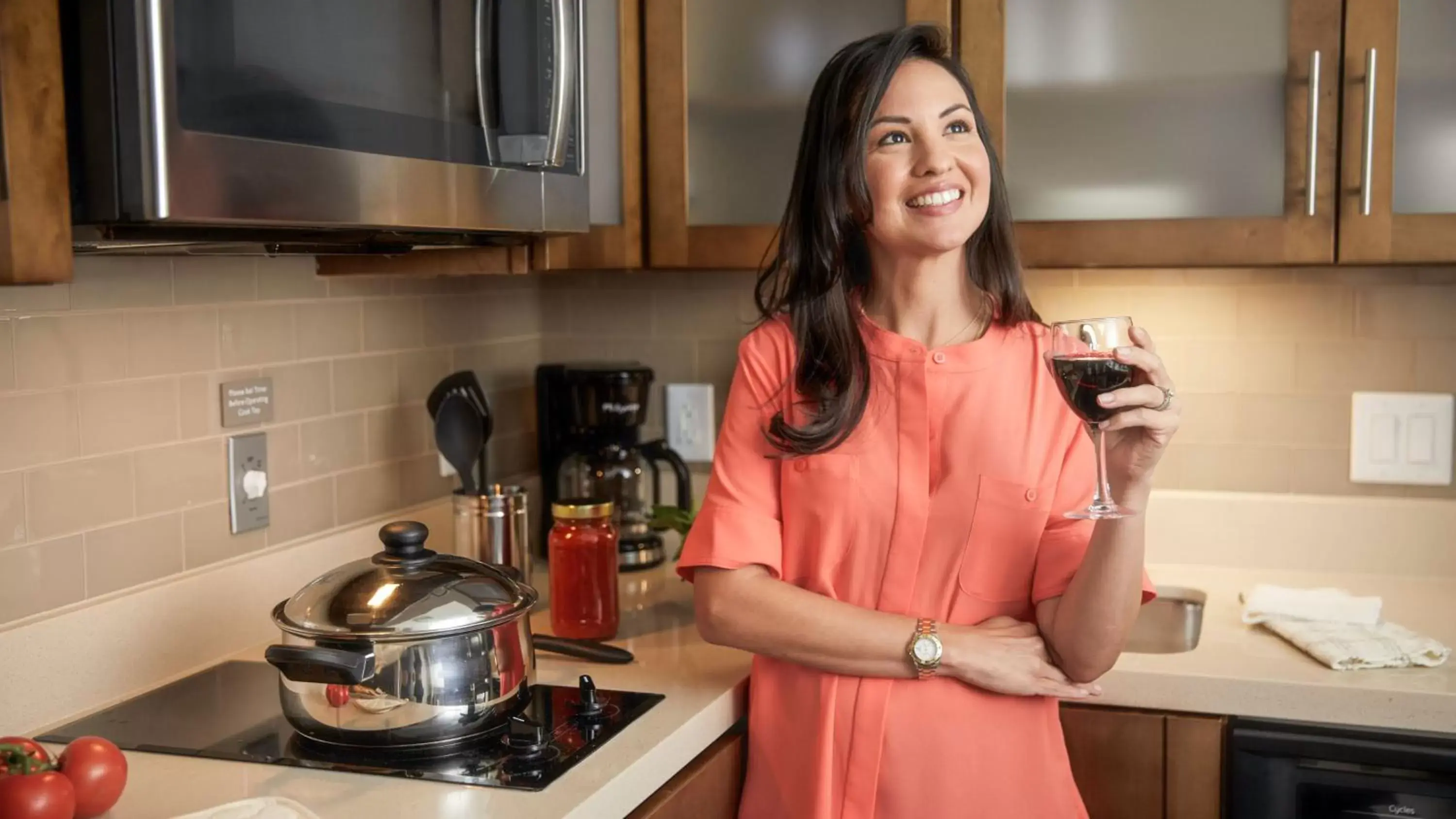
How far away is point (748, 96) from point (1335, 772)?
1.27 metres

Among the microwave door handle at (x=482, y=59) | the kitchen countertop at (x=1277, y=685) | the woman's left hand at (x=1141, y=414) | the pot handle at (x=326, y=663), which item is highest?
the microwave door handle at (x=482, y=59)

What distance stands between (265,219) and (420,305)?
3.45 feet

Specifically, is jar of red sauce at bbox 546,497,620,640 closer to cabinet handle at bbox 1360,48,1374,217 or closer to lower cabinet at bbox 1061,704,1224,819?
lower cabinet at bbox 1061,704,1224,819

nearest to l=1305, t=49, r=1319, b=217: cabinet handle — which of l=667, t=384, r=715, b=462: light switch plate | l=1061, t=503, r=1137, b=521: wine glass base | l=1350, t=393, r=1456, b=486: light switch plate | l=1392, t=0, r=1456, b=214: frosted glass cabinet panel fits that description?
l=1392, t=0, r=1456, b=214: frosted glass cabinet panel

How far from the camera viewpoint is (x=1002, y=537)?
1688 mm

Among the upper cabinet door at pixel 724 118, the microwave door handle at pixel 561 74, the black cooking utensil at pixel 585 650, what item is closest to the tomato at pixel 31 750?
the black cooking utensil at pixel 585 650

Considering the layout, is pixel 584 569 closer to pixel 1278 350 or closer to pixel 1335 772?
pixel 1335 772

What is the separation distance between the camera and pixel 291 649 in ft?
4.74

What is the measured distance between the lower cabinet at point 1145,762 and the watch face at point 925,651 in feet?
1.12

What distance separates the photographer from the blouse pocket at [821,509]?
171 centimetres

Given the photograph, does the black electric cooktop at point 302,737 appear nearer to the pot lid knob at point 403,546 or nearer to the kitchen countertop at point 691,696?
the kitchen countertop at point 691,696

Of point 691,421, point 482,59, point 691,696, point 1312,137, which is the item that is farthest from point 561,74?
point 691,421

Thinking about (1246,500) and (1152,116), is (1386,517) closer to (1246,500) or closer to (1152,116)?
(1246,500)

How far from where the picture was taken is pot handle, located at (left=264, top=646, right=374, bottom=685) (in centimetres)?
143
